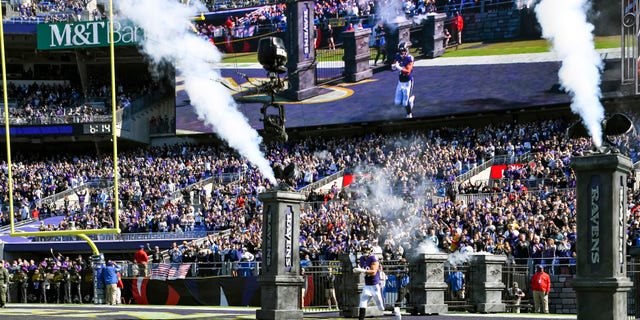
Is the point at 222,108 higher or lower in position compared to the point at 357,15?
lower

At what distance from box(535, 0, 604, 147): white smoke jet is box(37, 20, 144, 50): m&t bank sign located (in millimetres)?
38661

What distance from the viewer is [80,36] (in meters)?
56.8

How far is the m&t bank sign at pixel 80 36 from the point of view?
179ft

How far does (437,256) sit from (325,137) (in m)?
31.6

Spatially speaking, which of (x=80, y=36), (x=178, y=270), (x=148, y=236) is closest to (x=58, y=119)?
(x=80, y=36)

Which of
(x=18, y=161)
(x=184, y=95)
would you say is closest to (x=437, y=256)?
(x=184, y=95)

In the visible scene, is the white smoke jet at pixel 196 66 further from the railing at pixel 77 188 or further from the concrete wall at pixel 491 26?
the concrete wall at pixel 491 26

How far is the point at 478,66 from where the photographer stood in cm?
4712

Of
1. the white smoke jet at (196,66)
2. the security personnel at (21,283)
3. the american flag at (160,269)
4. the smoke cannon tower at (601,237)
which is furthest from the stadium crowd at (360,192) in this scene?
the smoke cannon tower at (601,237)

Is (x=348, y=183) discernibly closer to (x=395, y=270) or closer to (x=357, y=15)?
(x=357, y=15)

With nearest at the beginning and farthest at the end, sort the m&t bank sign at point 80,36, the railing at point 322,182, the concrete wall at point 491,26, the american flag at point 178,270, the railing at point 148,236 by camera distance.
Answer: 1. the american flag at point 178,270
2. the railing at point 148,236
3. the railing at point 322,182
4. the concrete wall at point 491,26
5. the m&t bank sign at point 80,36

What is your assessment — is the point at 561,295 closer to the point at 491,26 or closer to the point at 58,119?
the point at 491,26

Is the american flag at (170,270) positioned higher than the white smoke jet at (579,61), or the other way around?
the white smoke jet at (579,61)

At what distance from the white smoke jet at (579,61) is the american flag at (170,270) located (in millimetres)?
16880
